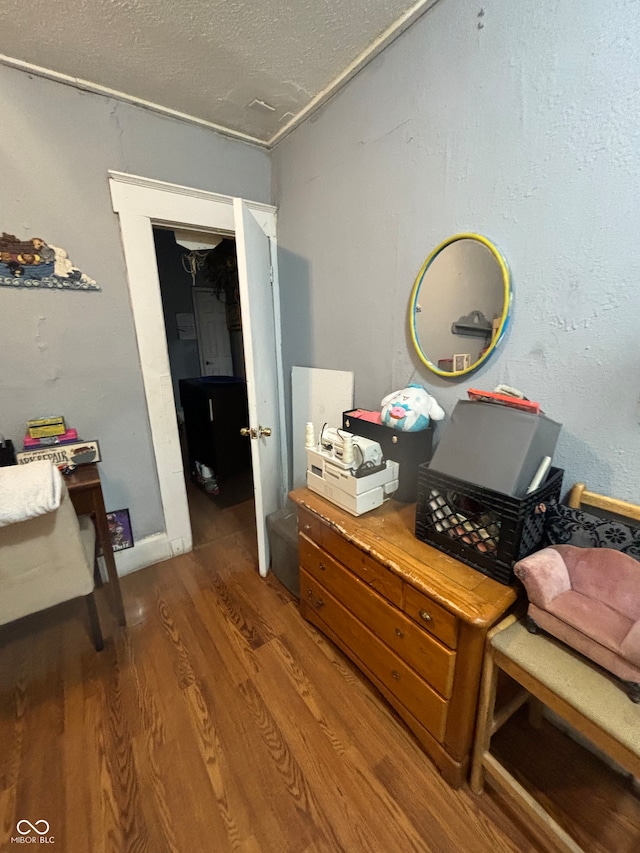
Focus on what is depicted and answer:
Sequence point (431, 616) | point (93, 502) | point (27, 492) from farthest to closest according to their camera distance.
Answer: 1. point (93, 502)
2. point (27, 492)
3. point (431, 616)

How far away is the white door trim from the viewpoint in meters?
1.66

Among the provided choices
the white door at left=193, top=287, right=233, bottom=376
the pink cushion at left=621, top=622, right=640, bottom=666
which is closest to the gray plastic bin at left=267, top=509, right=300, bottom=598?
the pink cushion at left=621, top=622, right=640, bottom=666

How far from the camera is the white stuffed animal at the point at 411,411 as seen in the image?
4.18 ft

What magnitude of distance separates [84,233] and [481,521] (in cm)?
201

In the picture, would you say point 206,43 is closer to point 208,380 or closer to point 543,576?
point 543,576

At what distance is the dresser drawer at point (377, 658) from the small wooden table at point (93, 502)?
0.86m

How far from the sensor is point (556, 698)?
77 centimetres

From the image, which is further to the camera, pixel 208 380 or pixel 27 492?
pixel 208 380

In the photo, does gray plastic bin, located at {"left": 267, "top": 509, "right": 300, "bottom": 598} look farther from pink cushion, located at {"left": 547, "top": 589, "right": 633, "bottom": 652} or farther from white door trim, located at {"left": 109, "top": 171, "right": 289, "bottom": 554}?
pink cushion, located at {"left": 547, "top": 589, "right": 633, "bottom": 652}

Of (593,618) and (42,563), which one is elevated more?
(593,618)

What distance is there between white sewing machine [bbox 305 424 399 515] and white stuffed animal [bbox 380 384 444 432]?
12 centimetres

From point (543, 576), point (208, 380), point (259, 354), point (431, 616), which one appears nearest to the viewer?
point (543, 576)

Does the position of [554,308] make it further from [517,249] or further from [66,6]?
[66,6]

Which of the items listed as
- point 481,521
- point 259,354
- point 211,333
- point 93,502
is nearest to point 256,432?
point 259,354
